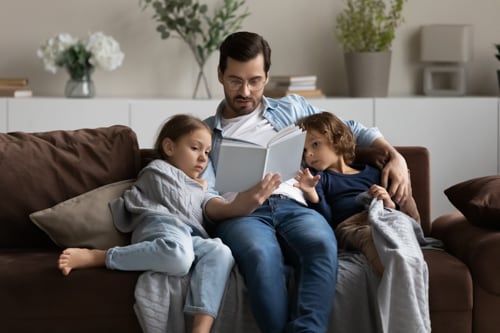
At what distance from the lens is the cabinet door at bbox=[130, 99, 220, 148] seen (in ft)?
15.9

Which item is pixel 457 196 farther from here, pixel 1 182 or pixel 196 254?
pixel 1 182

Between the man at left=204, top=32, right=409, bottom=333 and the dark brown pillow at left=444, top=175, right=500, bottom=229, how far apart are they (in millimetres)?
199

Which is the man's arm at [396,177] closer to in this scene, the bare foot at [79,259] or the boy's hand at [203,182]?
the boy's hand at [203,182]

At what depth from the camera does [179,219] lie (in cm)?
313

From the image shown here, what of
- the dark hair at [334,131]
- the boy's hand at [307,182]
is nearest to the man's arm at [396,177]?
the dark hair at [334,131]

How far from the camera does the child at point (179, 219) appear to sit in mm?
2893

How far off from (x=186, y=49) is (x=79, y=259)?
2.47 m

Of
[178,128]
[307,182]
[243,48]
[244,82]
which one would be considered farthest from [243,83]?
[307,182]

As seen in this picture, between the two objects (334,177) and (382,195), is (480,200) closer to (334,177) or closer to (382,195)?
(382,195)

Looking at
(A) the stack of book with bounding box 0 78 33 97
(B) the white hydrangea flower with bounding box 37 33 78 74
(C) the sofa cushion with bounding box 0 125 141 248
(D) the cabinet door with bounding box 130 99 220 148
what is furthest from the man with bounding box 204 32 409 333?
(A) the stack of book with bounding box 0 78 33 97

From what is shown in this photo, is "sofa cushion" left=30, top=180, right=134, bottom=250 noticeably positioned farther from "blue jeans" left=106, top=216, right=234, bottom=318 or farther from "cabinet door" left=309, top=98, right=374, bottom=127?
"cabinet door" left=309, top=98, right=374, bottom=127

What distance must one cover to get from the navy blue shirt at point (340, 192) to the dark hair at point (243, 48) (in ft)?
1.56

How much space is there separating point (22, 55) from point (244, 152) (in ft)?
8.02

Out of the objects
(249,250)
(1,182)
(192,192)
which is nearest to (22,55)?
(1,182)
